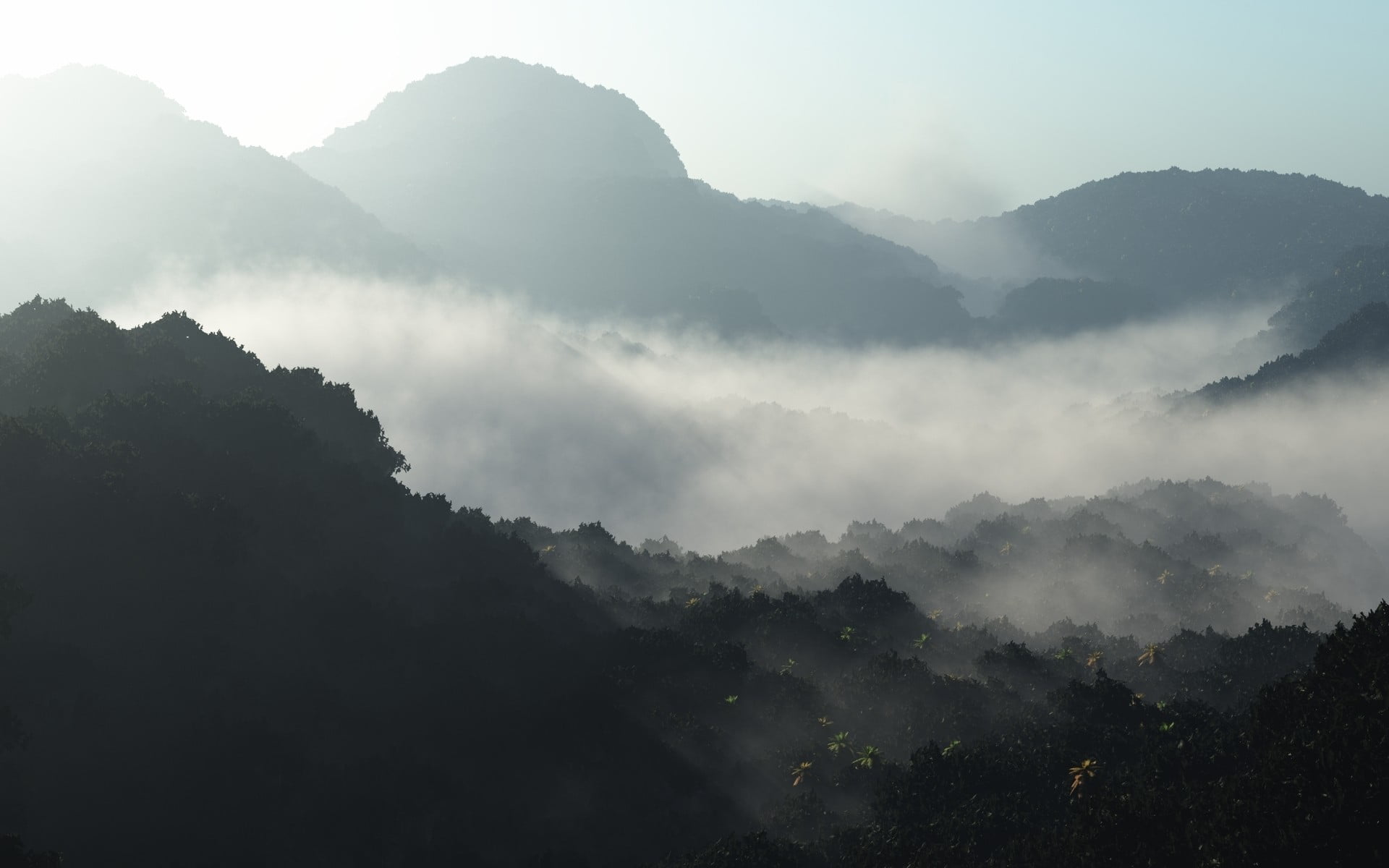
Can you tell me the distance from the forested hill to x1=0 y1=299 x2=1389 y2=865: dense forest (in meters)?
124

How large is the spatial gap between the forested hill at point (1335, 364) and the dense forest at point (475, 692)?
124288 mm

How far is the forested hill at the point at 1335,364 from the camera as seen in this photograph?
18138 centimetres

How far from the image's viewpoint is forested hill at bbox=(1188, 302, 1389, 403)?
18138 centimetres

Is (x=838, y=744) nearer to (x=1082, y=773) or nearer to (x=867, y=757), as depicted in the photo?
(x=867, y=757)

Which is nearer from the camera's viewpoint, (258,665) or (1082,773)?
(1082,773)

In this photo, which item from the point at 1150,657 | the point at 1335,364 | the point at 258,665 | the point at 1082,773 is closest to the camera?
the point at 1082,773

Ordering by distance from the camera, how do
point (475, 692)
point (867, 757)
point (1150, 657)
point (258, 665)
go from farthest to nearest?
point (1150, 657) → point (475, 692) → point (867, 757) → point (258, 665)

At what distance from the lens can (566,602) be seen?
71.2m

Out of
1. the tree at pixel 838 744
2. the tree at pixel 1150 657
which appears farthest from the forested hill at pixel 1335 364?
the tree at pixel 838 744

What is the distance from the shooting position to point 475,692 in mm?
55656

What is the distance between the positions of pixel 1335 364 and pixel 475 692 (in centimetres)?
19148

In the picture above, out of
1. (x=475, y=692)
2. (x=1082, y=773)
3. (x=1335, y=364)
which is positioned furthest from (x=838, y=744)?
(x=1335, y=364)

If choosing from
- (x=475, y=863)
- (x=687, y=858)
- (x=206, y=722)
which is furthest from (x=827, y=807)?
(x=206, y=722)

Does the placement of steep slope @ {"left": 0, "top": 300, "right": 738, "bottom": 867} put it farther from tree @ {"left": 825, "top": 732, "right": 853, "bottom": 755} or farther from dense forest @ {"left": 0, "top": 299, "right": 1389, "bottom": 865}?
tree @ {"left": 825, "top": 732, "right": 853, "bottom": 755}
